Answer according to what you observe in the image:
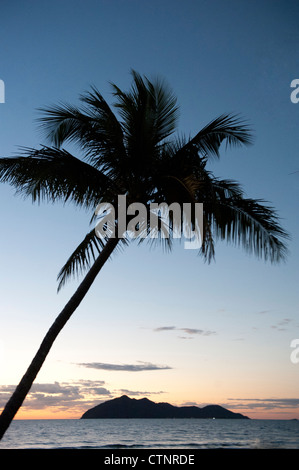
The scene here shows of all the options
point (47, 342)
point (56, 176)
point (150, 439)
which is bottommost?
point (150, 439)

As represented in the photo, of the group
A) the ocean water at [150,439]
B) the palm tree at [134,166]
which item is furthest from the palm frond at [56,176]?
the ocean water at [150,439]

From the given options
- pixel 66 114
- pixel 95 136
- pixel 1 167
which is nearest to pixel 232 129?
pixel 95 136

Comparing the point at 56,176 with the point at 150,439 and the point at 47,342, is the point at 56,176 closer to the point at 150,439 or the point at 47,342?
the point at 47,342

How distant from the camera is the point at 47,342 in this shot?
6.96 metres

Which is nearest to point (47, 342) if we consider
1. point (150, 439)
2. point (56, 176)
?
Result: point (56, 176)

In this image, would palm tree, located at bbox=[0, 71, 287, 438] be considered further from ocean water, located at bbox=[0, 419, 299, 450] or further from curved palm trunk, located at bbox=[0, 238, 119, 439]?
ocean water, located at bbox=[0, 419, 299, 450]

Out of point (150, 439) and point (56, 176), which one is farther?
point (150, 439)

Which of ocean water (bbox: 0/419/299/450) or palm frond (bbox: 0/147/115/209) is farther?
ocean water (bbox: 0/419/299/450)

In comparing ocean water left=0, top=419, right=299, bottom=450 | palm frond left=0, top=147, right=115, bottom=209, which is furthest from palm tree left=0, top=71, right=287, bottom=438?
ocean water left=0, top=419, right=299, bottom=450

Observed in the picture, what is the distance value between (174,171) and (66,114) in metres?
2.35

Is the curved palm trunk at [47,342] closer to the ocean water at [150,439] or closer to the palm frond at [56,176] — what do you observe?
the palm frond at [56,176]

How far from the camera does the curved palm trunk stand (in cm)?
642

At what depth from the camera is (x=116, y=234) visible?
7.99m

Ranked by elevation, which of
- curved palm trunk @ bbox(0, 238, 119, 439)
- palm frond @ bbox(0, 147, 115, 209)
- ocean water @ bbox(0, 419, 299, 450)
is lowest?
ocean water @ bbox(0, 419, 299, 450)
